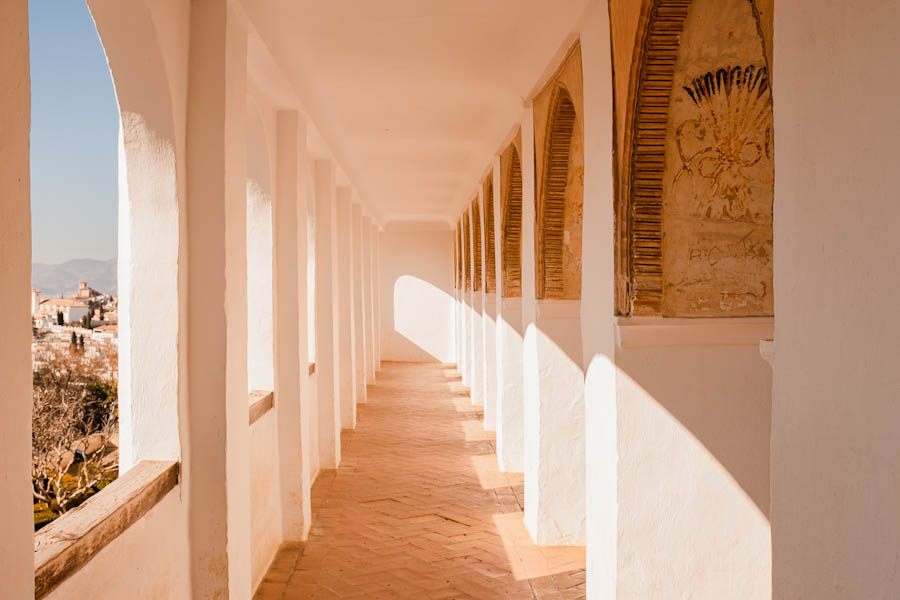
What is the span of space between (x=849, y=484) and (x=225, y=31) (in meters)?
3.54

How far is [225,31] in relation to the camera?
4098 millimetres

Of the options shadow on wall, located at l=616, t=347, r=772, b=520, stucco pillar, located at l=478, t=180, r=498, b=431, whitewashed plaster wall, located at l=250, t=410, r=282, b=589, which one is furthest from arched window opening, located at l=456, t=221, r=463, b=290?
shadow on wall, located at l=616, t=347, r=772, b=520

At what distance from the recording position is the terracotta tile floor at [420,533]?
225 inches

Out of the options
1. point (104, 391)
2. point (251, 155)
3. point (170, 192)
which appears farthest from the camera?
point (251, 155)

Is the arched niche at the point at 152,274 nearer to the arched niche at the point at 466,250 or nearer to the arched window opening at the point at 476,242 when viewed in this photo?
Answer: the arched window opening at the point at 476,242

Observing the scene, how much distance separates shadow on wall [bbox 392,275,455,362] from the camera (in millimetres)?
23094

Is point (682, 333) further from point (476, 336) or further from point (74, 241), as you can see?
point (476, 336)

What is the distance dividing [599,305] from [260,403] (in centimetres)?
276

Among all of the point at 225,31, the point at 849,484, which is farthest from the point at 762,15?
the point at 225,31

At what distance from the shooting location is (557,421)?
666 cm

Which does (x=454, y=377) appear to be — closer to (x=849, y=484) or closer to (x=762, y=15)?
(x=762, y=15)

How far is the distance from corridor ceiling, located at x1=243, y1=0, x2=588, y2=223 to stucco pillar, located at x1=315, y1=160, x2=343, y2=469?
0.56 meters

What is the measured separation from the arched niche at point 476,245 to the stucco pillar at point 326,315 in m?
4.48

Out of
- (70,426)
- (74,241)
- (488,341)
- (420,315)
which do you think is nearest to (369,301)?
(488,341)
